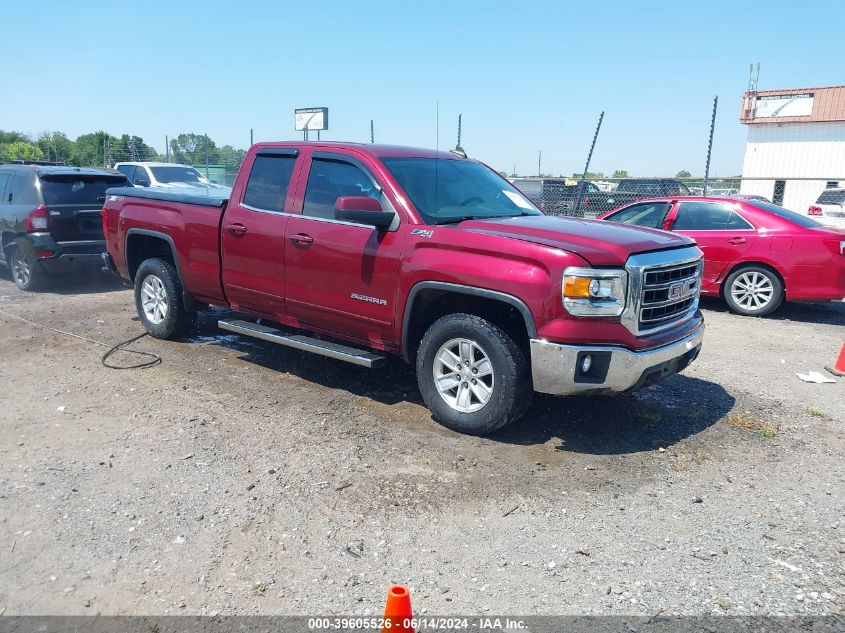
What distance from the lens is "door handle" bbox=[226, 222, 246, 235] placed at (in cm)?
593

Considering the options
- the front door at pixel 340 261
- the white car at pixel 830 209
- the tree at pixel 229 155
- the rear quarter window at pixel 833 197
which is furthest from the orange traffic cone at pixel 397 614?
the tree at pixel 229 155

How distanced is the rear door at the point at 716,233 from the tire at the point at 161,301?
6679 mm

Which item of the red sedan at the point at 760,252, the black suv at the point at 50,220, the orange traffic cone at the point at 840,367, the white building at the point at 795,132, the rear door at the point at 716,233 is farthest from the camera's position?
the white building at the point at 795,132

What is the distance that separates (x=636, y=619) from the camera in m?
2.86

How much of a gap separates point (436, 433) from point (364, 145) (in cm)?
244

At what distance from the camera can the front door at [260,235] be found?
5730mm

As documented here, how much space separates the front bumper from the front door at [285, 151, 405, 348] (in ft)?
4.10

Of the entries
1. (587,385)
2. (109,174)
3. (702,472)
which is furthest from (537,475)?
(109,174)

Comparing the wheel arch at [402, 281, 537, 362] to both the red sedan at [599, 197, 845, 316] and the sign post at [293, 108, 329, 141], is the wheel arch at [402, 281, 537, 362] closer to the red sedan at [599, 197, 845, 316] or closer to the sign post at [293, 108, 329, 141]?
the red sedan at [599, 197, 845, 316]

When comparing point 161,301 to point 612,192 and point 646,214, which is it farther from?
point 612,192

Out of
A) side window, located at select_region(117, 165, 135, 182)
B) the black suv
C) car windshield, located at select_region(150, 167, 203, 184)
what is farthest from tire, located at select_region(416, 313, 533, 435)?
side window, located at select_region(117, 165, 135, 182)

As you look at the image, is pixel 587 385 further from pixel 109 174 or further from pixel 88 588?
pixel 109 174

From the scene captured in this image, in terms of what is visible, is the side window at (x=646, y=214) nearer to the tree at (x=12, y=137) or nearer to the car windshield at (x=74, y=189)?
the car windshield at (x=74, y=189)

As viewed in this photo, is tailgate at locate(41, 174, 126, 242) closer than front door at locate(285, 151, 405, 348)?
No
